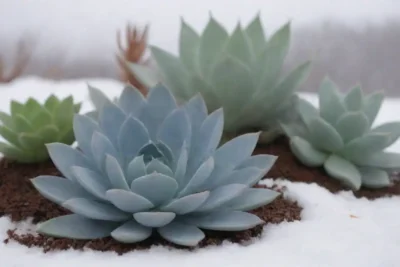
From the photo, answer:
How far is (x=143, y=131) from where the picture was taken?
663mm

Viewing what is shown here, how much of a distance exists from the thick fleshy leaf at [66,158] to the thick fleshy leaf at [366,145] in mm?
347

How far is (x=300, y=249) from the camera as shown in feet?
1.92

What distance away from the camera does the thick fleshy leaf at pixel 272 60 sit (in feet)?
2.75

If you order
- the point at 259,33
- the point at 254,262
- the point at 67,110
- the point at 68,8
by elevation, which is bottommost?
the point at 254,262

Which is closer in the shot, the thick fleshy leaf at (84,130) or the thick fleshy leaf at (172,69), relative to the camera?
the thick fleshy leaf at (84,130)

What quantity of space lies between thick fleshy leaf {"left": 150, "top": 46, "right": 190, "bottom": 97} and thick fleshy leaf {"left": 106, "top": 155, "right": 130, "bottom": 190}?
0.94 feet

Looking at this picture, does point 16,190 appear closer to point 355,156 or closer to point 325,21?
point 355,156

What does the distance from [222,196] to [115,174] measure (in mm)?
102

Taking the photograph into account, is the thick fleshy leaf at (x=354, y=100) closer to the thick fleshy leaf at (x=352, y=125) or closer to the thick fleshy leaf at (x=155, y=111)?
the thick fleshy leaf at (x=352, y=125)

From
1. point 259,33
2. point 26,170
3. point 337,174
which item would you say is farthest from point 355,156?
point 26,170

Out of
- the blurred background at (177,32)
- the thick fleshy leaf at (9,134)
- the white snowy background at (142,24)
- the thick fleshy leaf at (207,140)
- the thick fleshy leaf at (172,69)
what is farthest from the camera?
the blurred background at (177,32)

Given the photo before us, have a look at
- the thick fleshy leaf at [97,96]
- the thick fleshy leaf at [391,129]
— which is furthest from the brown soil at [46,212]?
the thick fleshy leaf at [391,129]

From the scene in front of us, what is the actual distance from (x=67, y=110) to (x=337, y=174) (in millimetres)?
347

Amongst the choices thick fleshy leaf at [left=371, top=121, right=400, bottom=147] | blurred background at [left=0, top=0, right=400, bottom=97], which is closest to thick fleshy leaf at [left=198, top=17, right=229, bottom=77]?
thick fleshy leaf at [left=371, top=121, right=400, bottom=147]
